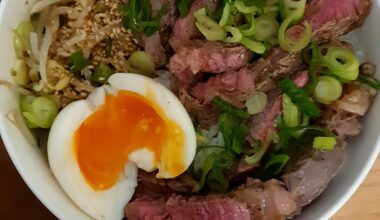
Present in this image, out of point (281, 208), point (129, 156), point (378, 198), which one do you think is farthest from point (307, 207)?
point (129, 156)

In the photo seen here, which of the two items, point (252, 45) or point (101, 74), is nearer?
point (252, 45)

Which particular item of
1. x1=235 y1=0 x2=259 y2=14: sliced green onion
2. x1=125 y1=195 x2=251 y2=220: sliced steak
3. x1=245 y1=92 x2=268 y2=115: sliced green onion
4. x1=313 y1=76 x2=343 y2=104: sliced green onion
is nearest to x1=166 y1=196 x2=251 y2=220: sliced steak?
x1=125 y1=195 x2=251 y2=220: sliced steak

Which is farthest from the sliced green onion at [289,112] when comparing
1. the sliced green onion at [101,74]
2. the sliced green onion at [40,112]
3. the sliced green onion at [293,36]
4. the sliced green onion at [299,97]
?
the sliced green onion at [40,112]

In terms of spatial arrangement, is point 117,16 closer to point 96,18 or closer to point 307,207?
point 96,18

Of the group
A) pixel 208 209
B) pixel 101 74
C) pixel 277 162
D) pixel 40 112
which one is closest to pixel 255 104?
pixel 277 162

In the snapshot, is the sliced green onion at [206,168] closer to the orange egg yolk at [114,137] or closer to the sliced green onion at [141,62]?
the orange egg yolk at [114,137]

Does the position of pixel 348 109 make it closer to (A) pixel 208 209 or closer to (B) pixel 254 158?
(B) pixel 254 158

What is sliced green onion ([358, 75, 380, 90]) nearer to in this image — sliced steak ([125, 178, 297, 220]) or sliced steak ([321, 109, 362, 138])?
sliced steak ([321, 109, 362, 138])
